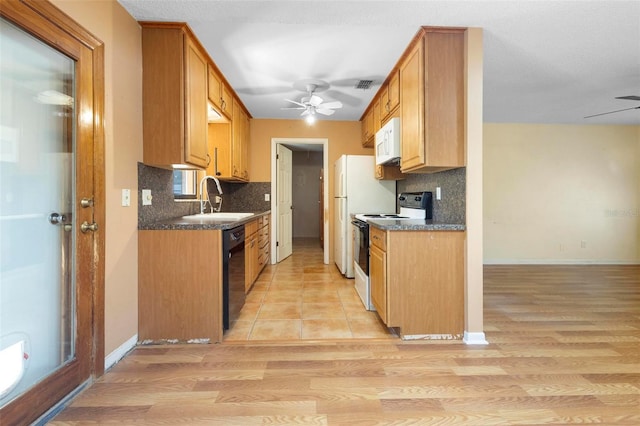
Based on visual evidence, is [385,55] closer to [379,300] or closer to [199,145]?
[199,145]

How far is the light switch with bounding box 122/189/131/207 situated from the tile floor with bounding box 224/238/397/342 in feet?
3.87

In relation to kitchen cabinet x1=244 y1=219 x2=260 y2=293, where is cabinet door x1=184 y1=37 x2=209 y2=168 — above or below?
above

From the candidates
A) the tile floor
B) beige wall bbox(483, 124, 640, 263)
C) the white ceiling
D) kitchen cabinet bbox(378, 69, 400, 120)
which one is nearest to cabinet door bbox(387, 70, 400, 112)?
kitchen cabinet bbox(378, 69, 400, 120)

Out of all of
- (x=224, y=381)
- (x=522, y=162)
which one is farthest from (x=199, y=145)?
(x=522, y=162)

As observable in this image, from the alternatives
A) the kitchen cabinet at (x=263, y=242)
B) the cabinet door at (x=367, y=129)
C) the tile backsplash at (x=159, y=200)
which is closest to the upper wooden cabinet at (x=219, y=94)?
the tile backsplash at (x=159, y=200)

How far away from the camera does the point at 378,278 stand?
2441mm

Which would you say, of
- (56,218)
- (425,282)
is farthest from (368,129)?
(56,218)

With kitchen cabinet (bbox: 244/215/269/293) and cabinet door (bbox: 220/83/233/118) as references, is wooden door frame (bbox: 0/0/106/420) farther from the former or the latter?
cabinet door (bbox: 220/83/233/118)

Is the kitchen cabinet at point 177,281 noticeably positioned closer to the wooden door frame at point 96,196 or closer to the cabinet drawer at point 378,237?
the wooden door frame at point 96,196

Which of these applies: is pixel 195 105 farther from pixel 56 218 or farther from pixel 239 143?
pixel 239 143

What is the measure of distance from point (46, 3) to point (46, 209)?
98 centimetres

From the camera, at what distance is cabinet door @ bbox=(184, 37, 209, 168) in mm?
2240

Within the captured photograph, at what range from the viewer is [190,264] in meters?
2.10

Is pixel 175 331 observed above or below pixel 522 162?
below
